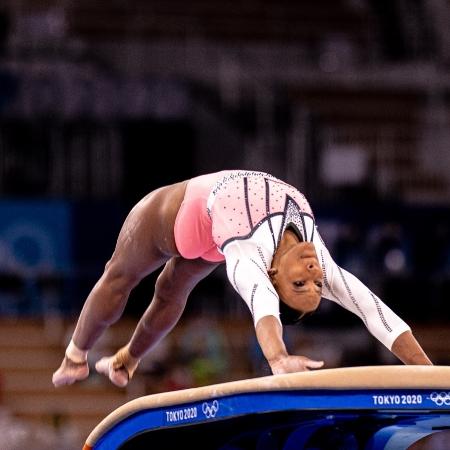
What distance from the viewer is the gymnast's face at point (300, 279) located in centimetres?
376

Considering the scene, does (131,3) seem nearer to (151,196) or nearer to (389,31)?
(389,31)

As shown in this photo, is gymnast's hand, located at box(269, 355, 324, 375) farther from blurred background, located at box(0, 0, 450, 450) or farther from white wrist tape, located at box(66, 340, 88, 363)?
blurred background, located at box(0, 0, 450, 450)

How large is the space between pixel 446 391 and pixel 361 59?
34.9 ft

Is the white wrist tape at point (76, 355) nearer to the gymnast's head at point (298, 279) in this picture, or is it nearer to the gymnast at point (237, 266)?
the gymnast at point (237, 266)

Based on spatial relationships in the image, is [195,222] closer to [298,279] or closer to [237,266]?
[237,266]

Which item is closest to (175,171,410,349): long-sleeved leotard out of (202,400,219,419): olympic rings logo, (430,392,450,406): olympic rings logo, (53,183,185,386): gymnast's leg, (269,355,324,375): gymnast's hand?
(53,183,185,386): gymnast's leg

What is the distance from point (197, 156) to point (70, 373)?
23.3ft

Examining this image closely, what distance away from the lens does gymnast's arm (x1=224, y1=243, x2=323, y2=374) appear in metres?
3.40

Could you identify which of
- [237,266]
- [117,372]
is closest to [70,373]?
[117,372]

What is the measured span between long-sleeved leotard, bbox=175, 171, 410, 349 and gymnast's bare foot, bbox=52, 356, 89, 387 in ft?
2.72

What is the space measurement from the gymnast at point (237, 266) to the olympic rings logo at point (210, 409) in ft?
0.77

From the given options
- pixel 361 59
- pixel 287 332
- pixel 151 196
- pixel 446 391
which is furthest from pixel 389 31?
pixel 446 391

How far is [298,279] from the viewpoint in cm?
376

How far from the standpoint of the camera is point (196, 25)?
43.6ft
